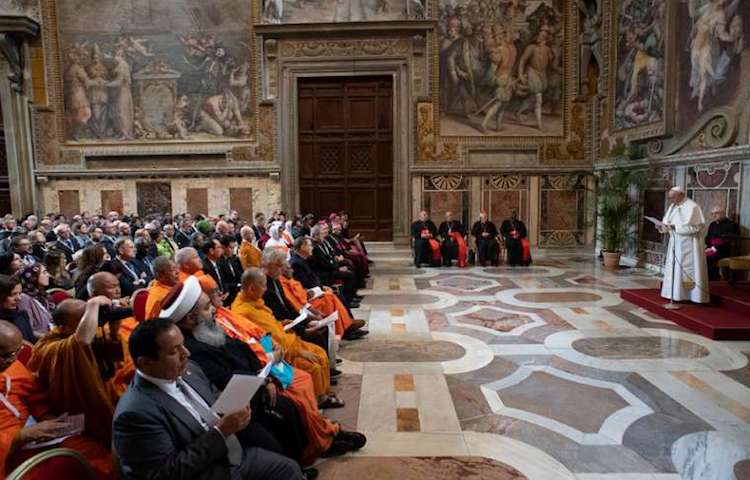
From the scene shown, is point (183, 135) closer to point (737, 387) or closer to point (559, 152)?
point (559, 152)

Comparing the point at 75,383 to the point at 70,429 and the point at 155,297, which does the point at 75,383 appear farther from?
the point at 155,297

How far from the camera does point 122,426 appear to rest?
1.99 metres

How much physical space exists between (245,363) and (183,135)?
40.6 ft

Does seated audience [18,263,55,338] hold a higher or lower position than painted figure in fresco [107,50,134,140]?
lower

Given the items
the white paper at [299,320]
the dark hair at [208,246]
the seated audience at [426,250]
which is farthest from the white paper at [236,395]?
the seated audience at [426,250]

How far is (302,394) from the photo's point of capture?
11.3 feet

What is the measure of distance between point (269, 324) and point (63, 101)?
1339 cm

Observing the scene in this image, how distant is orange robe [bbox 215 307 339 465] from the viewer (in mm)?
3285

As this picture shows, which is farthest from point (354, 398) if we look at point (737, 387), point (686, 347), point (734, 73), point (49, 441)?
point (734, 73)

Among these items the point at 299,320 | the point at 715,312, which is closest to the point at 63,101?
the point at 299,320

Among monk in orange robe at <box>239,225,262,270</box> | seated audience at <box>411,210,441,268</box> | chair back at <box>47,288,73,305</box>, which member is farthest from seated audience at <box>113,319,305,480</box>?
seated audience at <box>411,210,441,268</box>

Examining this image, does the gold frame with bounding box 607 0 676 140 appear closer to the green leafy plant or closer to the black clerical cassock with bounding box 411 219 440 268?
the green leafy plant

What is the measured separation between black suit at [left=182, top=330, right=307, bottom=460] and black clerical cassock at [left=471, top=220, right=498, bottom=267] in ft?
30.3

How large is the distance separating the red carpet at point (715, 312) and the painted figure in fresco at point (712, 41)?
3.43 meters
